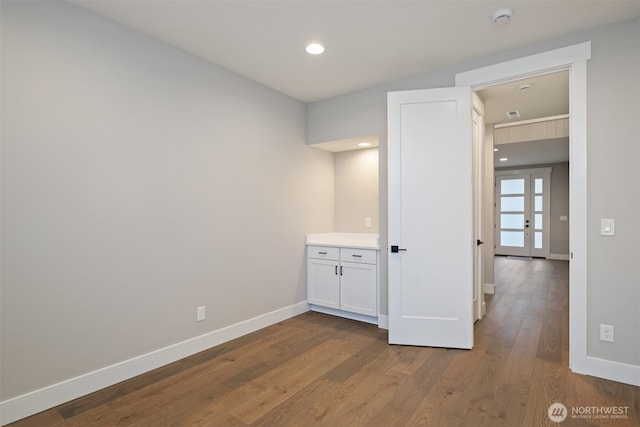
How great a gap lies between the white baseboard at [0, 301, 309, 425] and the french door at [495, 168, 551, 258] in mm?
8590

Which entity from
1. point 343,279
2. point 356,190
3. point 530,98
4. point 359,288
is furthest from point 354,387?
point 530,98

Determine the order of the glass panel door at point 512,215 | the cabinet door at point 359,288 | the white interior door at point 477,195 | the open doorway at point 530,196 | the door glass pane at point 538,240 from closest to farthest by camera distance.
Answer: the white interior door at point 477,195 → the cabinet door at point 359,288 → the open doorway at point 530,196 → the door glass pane at point 538,240 → the glass panel door at point 512,215

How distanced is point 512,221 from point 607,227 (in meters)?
7.85

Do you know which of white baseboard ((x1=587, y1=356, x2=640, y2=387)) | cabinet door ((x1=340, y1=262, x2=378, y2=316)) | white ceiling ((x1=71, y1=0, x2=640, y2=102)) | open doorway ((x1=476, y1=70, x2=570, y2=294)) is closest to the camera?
white ceiling ((x1=71, y1=0, x2=640, y2=102))

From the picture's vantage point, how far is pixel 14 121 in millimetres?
1991

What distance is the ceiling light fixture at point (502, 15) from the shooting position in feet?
7.52

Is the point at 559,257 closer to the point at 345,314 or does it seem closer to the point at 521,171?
the point at 521,171

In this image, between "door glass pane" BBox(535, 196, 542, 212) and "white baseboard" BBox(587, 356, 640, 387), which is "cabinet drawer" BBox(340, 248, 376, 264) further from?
"door glass pane" BBox(535, 196, 542, 212)

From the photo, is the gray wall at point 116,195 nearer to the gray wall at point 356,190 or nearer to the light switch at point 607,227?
the gray wall at point 356,190

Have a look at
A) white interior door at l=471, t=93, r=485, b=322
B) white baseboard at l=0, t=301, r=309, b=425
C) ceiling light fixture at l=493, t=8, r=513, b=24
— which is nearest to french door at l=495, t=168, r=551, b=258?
white interior door at l=471, t=93, r=485, b=322

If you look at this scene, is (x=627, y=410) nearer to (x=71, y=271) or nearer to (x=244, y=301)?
(x=244, y=301)

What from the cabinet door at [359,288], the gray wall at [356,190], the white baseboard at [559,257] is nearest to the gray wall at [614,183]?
the cabinet door at [359,288]

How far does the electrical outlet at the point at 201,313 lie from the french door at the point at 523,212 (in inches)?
362

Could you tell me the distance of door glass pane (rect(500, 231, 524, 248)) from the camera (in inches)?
370
